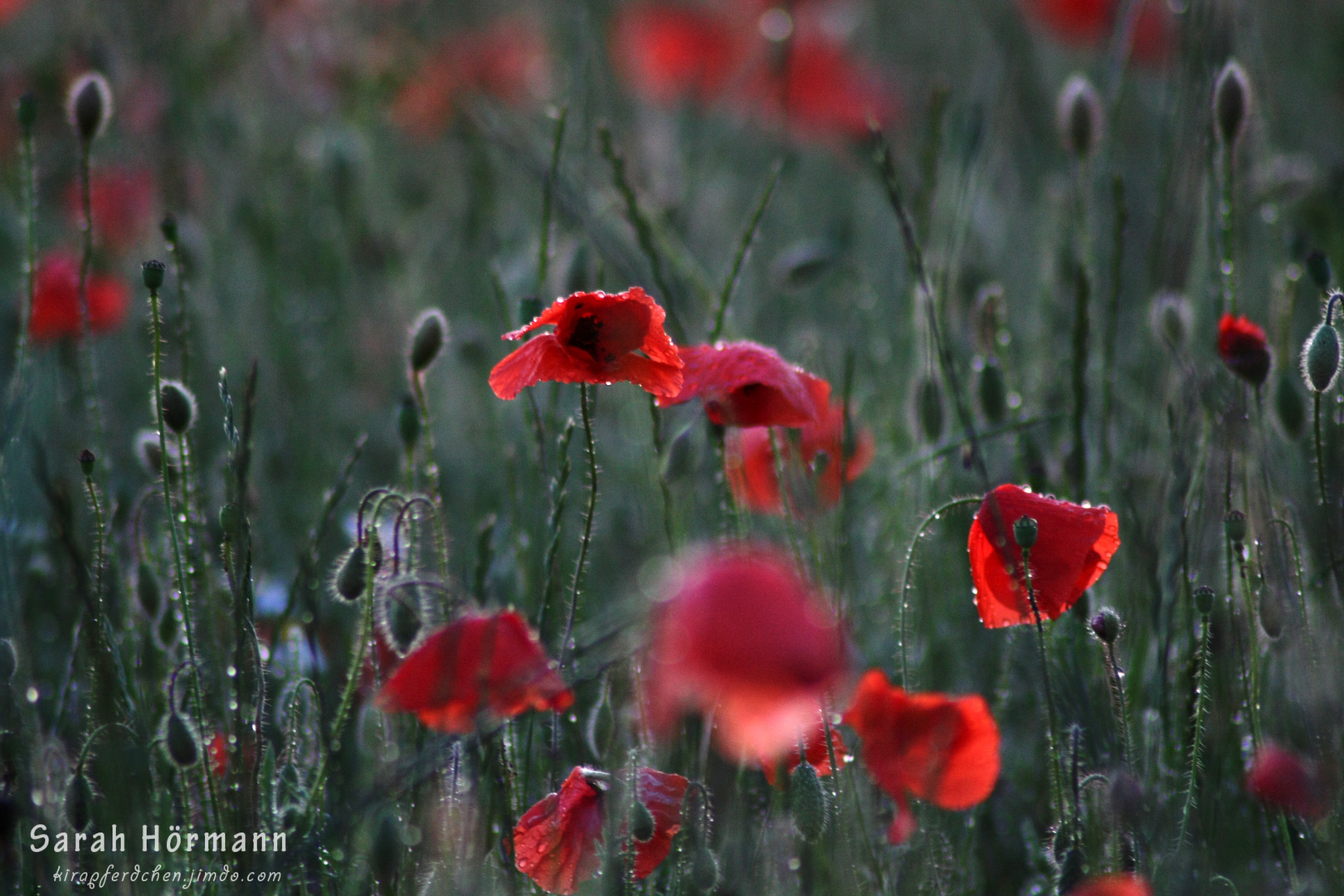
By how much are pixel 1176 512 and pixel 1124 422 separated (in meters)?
0.95

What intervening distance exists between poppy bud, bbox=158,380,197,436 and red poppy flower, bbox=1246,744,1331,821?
47.8 inches

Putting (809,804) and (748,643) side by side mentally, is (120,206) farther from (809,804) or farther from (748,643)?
(748,643)

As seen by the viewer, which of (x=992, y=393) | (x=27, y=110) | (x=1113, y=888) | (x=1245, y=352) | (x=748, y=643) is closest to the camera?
(x=748, y=643)

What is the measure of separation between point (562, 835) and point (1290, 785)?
70 cm

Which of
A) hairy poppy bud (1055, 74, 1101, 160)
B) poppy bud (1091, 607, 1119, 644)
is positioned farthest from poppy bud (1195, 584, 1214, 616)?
hairy poppy bud (1055, 74, 1101, 160)

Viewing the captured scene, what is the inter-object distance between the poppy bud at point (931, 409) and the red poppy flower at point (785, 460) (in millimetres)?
100

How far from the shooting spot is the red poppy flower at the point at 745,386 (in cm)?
135

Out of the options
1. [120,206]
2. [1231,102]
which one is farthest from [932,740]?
[120,206]

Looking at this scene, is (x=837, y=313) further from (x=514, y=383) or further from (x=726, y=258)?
(x=514, y=383)

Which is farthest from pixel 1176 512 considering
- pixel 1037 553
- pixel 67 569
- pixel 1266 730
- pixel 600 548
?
pixel 67 569

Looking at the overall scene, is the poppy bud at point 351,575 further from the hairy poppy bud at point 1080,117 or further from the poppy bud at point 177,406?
the hairy poppy bud at point 1080,117

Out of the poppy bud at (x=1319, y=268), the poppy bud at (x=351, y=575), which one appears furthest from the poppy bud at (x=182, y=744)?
the poppy bud at (x=1319, y=268)

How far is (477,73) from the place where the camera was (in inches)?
162

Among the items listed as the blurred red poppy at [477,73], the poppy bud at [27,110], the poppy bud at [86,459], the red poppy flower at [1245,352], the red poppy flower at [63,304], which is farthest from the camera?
the blurred red poppy at [477,73]
